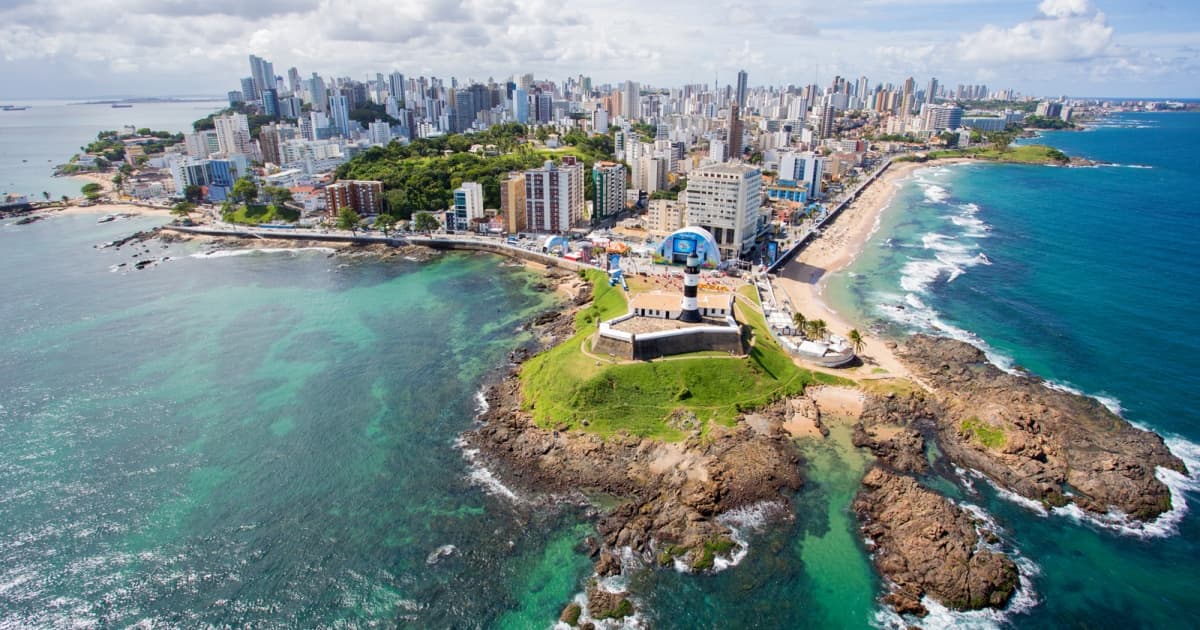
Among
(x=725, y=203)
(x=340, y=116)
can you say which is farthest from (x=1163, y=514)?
(x=340, y=116)

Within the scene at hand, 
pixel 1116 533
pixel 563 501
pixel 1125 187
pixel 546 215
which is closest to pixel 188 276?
pixel 546 215

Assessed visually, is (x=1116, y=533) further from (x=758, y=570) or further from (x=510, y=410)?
(x=510, y=410)

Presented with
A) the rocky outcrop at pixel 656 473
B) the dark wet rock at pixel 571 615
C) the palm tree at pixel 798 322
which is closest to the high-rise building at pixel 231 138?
the rocky outcrop at pixel 656 473

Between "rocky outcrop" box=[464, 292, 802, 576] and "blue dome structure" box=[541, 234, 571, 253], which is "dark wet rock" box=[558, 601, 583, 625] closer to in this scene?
"rocky outcrop" box=[464, 292, 802, 576]

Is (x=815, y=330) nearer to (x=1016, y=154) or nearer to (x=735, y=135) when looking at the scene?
(x=735, y=135)

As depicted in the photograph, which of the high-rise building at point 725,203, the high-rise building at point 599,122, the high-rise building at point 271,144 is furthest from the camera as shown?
the high-rise building at point 599,122

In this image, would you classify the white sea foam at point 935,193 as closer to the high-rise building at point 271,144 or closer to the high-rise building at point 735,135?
the high-rise building at point 735,135
